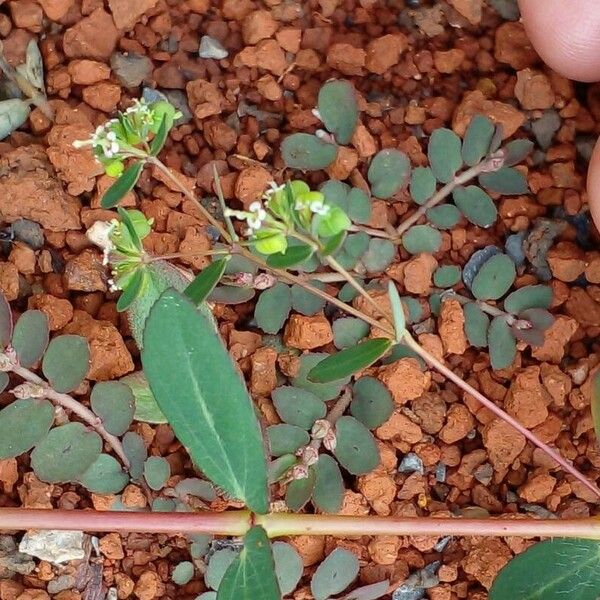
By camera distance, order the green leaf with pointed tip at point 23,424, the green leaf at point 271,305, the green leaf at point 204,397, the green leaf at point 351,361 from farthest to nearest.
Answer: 1. the green leaf at point 271,305
2. the green leaf with pointed tip at point 23,424
3. the green leaf at point 351,361
4. the green leaf at point 204,397

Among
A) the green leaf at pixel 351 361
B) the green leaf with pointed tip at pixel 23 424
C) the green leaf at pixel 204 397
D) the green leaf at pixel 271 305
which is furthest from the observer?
the green leaf at pixel 271 305

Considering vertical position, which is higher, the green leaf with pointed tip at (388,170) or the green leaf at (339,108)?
the green leaf at (339,108)

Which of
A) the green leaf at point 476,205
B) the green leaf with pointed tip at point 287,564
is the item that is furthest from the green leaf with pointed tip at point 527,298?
the green leaf with pointed tip at point 287,564

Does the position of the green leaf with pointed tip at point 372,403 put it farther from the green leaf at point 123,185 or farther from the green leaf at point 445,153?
the green leaf at point 123,185

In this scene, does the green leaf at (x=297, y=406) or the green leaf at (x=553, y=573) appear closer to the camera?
the green leaf at (x=553, y=573)

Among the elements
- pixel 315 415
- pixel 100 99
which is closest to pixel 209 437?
pixel 315 415

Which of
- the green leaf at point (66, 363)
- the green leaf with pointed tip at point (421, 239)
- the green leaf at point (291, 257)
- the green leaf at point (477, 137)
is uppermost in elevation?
the green leaf at point (291, 257)
